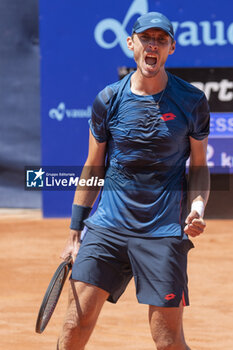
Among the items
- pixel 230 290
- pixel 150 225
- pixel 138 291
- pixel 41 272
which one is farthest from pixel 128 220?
pixel 41 272

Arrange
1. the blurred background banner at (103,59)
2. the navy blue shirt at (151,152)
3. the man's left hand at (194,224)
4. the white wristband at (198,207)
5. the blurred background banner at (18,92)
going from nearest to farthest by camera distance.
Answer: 1. the man's left hand at (194,224)
2. the white wristband at (198,207)
3. the navy blue shirt at (151,152)
4. the blurred background banner at (103,59)
5. the blurred background banner at (18,92)

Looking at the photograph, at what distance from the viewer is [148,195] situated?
3648mm

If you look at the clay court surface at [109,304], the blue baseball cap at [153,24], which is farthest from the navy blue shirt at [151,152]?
the clay court surface at [109,304]

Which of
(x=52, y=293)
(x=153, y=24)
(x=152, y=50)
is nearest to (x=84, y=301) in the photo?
(x=52, y=293)

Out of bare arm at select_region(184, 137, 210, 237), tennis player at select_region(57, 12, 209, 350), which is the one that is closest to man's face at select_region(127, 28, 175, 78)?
tennis player at select_region(57, 12, 209, 350)

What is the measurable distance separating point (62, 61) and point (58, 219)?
226 centimetres

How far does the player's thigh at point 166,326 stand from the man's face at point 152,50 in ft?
3.64

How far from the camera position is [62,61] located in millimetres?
10758

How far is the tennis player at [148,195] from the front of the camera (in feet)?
11.7

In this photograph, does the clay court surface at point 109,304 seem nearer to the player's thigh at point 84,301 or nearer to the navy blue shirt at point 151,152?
the player's thigh at point 84,301

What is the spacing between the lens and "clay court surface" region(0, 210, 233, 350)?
5.14 meters

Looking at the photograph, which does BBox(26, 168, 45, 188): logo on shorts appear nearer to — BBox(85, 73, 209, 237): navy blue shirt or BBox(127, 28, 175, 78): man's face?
BBox(85, 73, 209, 237): navy blue shirt

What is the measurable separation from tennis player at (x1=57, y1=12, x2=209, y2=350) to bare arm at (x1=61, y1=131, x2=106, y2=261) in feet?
0.23

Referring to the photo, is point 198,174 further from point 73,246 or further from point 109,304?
point 109,304
